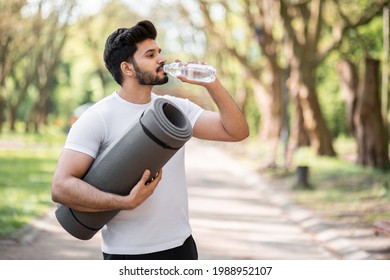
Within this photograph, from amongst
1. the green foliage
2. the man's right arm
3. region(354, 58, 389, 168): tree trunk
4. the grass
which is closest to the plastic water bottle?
the man's right arm

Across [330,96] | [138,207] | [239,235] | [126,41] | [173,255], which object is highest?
[126,41]

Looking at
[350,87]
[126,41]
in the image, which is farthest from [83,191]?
[350,87]

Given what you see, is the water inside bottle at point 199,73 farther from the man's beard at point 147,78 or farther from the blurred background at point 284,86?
the blurred background at point 284,86

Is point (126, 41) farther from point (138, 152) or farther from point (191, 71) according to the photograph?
point (138, 152)

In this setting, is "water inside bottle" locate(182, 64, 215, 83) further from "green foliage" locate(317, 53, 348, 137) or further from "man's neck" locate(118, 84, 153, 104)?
"green foliage" locate(317, 53, 348, 137)

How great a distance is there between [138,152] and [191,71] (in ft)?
1.53

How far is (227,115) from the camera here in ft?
11.4

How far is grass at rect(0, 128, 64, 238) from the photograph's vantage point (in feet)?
33.6

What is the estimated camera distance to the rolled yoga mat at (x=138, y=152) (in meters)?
2.96

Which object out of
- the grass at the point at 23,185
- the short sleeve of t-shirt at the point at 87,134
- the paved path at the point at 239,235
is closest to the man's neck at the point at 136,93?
the short sleeve of t-shirt at the point at 87,134

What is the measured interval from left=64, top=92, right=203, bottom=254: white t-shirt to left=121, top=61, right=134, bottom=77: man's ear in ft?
0.30

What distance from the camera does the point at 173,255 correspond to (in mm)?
3459

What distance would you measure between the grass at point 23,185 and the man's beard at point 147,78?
5.91 metres
